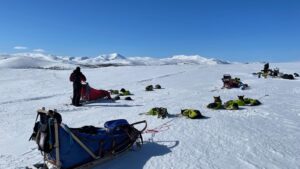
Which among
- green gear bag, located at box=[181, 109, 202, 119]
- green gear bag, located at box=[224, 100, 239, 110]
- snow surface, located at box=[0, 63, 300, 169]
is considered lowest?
snow surface, located at box=[0, 63, 300, 169]

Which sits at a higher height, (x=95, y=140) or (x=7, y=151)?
(x=95, y=140)

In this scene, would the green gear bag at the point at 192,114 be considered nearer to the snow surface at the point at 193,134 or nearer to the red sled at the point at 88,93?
the snow surface at the point at 193,134

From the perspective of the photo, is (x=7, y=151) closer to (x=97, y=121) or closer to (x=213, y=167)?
(x=97, y=121)

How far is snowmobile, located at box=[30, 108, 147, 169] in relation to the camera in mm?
5941

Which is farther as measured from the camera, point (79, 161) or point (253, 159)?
point (253, 159)

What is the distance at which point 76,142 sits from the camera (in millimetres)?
6281

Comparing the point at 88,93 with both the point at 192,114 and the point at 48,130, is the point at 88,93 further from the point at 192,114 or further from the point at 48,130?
the point at 48,130

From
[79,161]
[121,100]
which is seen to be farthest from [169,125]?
[121,100]

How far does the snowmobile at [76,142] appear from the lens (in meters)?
5.94

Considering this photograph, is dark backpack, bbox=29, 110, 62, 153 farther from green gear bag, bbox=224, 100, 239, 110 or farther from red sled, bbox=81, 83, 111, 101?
red sled, bbox=81, 83, 111, 101

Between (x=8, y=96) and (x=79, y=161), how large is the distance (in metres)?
13.9

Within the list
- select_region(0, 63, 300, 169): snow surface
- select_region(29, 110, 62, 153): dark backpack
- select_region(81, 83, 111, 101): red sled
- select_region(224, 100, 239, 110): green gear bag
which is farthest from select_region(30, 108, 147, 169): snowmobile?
select_region(81, 83, 111, 101): red sled

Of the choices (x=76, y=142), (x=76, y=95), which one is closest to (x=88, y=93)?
(x=76, y=95)

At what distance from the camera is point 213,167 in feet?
21.9
